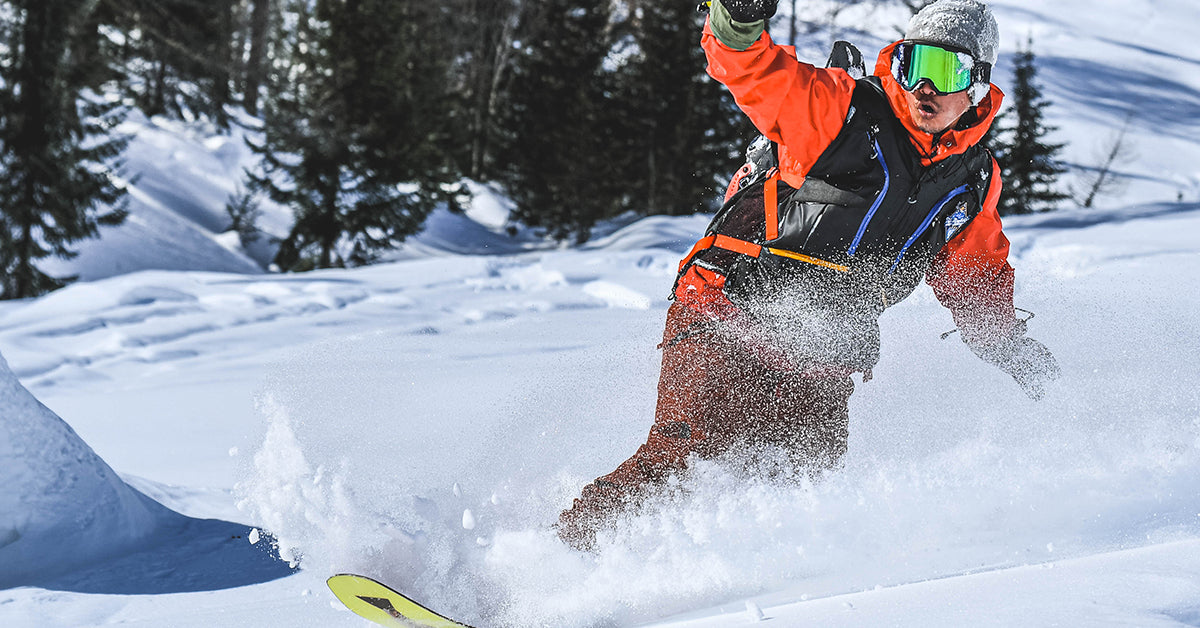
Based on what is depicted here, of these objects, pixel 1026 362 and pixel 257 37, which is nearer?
pixel 1026 362

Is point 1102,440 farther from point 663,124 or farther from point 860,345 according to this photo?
point 663,124

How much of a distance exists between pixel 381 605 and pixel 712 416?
A: 3.29ft

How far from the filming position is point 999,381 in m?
3.70

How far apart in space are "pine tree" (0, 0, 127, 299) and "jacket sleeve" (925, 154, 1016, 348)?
14.2 meters

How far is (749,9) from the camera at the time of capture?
7.89ft

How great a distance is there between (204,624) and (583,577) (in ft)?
3.26

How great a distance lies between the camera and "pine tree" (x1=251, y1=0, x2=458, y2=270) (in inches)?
672

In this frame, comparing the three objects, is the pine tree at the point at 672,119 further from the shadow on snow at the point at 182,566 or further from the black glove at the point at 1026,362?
the black glove at the point at 1026,362

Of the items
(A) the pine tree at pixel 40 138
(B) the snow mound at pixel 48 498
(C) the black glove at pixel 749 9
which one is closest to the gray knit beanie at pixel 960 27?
(C) the black glove at pixel 749 9

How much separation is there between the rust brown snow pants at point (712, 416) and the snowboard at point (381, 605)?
44 cm

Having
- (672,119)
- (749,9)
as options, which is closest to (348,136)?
(672,119)

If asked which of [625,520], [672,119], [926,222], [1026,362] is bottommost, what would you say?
[625,520]

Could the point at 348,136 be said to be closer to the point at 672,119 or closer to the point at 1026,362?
the point at 672,119

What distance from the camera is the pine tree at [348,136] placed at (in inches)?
672
